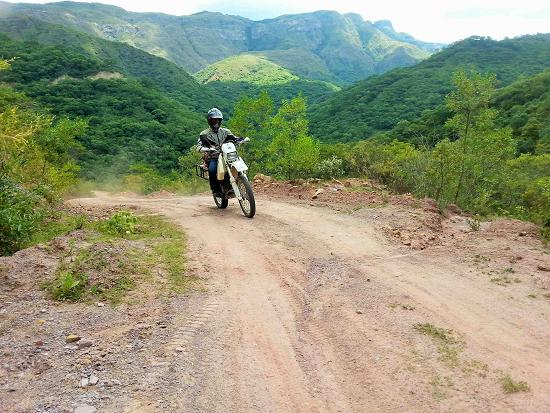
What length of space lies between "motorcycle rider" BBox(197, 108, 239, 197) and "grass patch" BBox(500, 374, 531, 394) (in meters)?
7.74

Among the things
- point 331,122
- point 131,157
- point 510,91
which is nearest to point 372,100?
point 331,122

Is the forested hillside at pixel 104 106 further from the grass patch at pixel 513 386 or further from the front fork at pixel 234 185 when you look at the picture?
the grass patch at pixel 513 386

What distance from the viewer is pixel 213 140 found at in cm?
1029

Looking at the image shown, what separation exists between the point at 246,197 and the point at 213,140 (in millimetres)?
1778

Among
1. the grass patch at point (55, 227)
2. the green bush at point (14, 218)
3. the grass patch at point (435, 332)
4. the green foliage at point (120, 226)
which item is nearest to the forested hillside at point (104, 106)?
the grass patch at point (55, 227)

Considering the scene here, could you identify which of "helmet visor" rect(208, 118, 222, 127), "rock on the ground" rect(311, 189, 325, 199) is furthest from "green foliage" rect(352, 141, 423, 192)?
"helmet visor" rect(208, 118, 222, 127)

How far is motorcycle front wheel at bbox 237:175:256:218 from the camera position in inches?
367

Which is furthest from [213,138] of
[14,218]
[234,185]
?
[14,218]

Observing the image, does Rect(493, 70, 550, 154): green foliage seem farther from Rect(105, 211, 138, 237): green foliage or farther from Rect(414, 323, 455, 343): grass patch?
Rect(414, 323, 455, 343): grass patch

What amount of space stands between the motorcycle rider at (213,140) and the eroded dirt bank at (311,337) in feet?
11.5

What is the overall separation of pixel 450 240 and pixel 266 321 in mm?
4379

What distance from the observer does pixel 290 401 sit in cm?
331

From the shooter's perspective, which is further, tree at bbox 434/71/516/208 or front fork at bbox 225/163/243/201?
tree at bbox 434/71/516/208

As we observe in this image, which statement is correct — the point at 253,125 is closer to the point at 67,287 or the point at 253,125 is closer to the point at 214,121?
the point at 214,121
